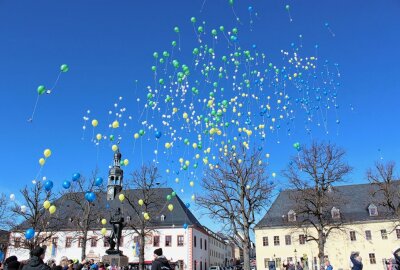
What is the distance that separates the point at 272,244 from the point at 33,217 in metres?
31.8

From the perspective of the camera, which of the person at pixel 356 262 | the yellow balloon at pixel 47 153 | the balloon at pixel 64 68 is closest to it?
the person at pixel 356 262

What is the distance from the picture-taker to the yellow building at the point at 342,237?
45.8 metres

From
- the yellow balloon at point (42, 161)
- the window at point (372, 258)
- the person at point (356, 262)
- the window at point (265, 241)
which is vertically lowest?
the window at point (372, 258)

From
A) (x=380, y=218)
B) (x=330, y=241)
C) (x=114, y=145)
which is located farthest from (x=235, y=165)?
(x=380, y=218)

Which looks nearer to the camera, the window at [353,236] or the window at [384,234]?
the window at [384,234]

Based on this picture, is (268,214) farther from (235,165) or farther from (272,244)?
(235,165)

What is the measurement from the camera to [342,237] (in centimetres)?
4756

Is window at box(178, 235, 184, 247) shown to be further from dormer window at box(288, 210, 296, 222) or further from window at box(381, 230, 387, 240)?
window at box(381, 230, 387, 240)

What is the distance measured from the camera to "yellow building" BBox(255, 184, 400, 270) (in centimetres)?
4581

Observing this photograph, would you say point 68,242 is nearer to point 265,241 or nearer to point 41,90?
point 265,241

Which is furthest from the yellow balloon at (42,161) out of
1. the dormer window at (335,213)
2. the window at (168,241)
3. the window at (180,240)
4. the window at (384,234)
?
the window at (384,234)

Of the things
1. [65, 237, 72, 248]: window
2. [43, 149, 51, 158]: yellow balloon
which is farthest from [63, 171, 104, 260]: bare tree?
[43, 149, 51, 158]: yellow balloon

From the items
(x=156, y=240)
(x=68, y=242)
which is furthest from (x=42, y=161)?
(x=68, y=242)

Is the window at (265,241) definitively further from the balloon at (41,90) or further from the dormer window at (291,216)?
the balloon at (41,90)
